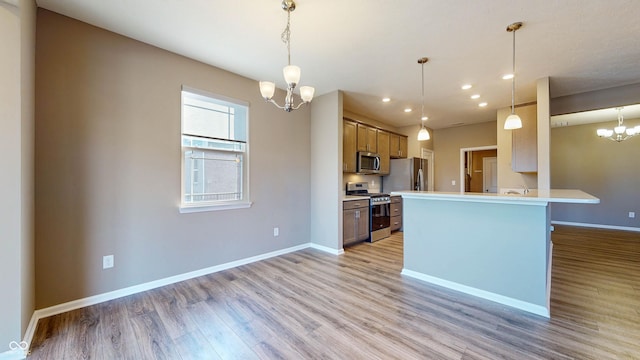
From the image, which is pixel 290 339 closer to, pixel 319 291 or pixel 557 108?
pixel 319 291

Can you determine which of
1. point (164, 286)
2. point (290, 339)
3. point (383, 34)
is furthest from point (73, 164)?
point (383, 34)

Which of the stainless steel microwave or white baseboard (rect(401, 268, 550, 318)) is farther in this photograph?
the stainless steel microwave

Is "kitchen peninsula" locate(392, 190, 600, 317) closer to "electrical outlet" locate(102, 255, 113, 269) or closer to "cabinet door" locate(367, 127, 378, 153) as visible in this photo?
"cabinet door" locate(367, 127, 378, 153)

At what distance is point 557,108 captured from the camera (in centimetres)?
438

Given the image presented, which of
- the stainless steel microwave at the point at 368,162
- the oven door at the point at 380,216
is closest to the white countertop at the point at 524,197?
the oven door at the point at 380,216

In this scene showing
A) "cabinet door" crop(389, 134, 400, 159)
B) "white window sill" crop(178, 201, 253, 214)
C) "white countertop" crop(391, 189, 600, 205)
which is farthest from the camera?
"cabinet door" crop(389, 134, 400, 159)

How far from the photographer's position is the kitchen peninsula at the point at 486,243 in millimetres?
2266

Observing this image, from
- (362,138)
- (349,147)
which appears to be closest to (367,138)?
(362,138)

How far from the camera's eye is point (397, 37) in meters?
2.57

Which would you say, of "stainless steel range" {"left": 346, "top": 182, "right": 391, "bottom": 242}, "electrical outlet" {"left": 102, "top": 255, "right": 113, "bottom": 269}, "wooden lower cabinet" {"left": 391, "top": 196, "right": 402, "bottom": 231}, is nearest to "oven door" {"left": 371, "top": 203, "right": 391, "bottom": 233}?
"stainless steel range" {"left": 346, "top": 182, "right": 391, "bottom": 242}

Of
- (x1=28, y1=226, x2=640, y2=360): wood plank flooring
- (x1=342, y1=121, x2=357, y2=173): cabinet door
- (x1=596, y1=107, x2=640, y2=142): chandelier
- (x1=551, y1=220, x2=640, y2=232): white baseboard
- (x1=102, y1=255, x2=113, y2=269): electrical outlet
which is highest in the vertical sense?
(x1=596, y1=107, x2=640, y2=142): chandelier

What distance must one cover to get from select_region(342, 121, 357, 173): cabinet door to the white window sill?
1.98 meters

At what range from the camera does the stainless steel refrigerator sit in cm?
577

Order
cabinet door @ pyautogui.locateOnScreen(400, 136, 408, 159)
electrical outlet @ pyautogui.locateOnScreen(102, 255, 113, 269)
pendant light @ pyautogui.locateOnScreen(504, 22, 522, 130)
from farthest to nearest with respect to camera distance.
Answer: cabinet door @ pyautogui.locateOnScreen(400, 136, 408, 159), electrical outlet @ pyautogui.locateOnScreen(102, 255, 113, 269), pendant light @ pyautogui.locateOnScreen(504, 22, 522, 130)
